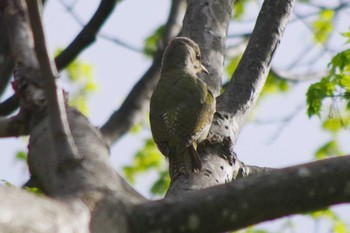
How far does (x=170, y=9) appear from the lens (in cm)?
1011

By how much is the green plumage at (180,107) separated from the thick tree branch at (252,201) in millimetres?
1850

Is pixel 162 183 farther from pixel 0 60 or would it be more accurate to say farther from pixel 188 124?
pixel 188 124

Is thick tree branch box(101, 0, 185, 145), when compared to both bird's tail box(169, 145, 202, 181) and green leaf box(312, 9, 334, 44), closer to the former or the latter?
bird's tail box(169, 145, 202, 181)

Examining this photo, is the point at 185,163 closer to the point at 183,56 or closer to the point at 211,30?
the point at 211,30

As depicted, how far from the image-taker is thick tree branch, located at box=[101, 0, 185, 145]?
8.47 meters

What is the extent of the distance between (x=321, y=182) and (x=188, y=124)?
321 cm

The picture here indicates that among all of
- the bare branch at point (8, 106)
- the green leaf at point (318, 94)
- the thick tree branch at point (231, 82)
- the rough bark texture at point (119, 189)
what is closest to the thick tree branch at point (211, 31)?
the thick tree branch at point (231, 82)

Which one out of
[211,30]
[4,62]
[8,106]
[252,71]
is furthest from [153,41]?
[252,71]

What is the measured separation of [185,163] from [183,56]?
2055 millimetres

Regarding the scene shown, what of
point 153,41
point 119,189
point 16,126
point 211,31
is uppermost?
point 119,189

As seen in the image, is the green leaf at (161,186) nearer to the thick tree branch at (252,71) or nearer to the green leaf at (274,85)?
the green leaf at (274,85)

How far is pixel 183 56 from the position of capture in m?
7.55

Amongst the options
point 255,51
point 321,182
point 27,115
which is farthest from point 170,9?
point 321,182

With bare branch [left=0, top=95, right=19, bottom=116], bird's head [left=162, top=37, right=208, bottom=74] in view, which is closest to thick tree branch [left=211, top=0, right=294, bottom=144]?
bird's head [left=162, top=37, right=208, bottom=74]
